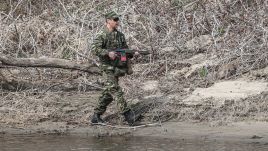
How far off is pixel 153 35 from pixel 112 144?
14.1 feet

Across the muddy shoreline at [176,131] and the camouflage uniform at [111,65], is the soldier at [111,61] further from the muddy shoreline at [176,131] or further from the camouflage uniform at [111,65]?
the muddy shoreline at [176,131]

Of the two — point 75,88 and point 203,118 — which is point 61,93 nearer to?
point 75,88

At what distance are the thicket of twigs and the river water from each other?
1813mm

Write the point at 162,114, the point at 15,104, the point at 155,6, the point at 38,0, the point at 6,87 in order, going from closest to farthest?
the point at 162,114, the point at 15,104, the point at 6,87, the point at 155,6, the point at 38,0

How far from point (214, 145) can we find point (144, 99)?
2190 mm

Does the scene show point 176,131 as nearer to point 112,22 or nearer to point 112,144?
point 112,144

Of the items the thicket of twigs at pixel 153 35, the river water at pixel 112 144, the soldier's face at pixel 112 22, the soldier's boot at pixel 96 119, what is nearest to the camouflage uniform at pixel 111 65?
the soldier's face at pixel 112 22

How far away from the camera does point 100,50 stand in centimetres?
834

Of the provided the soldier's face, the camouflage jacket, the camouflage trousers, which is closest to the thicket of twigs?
the camouflage trousers

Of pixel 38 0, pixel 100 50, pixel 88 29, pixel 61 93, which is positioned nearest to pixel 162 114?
pixel 100 50

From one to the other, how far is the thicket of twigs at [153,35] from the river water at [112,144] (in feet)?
5.95

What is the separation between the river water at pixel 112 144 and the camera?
7.46m

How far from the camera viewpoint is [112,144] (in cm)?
787

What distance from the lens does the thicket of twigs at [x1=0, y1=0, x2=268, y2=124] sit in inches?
414
